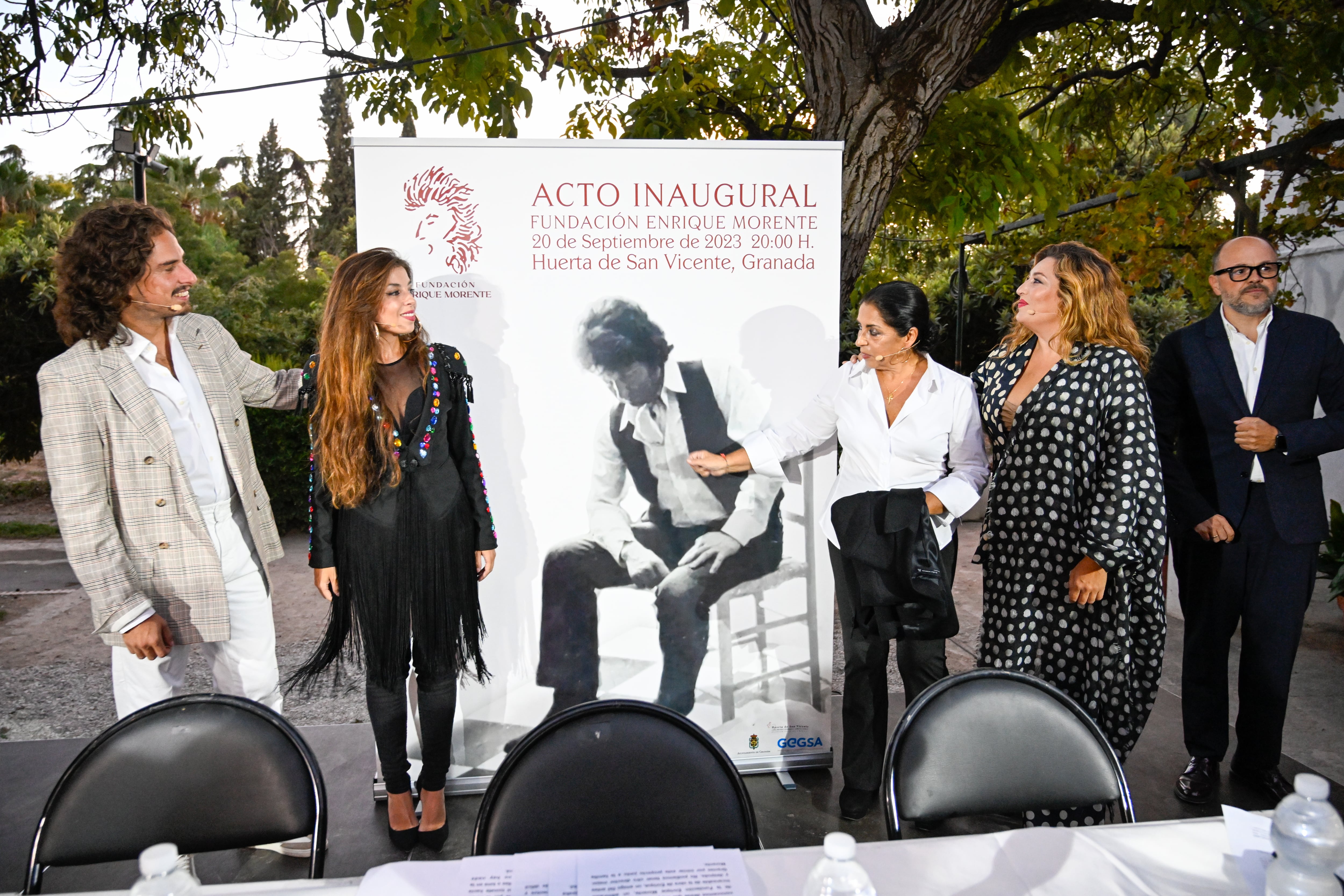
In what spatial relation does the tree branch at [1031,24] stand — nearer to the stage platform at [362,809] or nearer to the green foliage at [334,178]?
the stage platform at [362,809]

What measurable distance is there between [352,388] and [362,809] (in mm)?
1419

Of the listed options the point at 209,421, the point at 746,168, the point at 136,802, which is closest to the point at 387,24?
the point at 746,168

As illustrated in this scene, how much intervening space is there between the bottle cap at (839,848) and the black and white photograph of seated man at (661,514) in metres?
1.85

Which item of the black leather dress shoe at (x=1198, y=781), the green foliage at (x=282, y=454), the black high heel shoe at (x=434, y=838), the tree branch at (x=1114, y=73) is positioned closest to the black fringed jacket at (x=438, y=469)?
the black high heel shoe at (x=434, y=838)

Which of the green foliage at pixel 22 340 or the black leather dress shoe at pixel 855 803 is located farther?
the green foliage at pixel 22 340

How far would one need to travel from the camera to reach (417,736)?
8.63ft

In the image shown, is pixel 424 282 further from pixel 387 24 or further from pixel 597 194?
pixel 387 24

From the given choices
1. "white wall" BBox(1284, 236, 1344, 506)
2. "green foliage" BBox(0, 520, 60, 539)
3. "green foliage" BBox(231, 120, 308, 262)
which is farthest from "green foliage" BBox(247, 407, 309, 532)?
"green foliage" BBox(231, 120, 308, 262)

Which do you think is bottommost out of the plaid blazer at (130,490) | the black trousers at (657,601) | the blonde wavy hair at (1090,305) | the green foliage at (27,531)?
the green foliage at (27,531)

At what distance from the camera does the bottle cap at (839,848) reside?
0.88 meters

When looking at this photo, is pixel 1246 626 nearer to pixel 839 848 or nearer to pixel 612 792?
pixel 612 792

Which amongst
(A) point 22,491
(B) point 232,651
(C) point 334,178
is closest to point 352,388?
(B) point 232,651

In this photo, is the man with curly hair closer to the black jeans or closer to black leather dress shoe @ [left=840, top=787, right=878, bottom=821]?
the black jeans

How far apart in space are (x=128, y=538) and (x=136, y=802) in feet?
3.18
